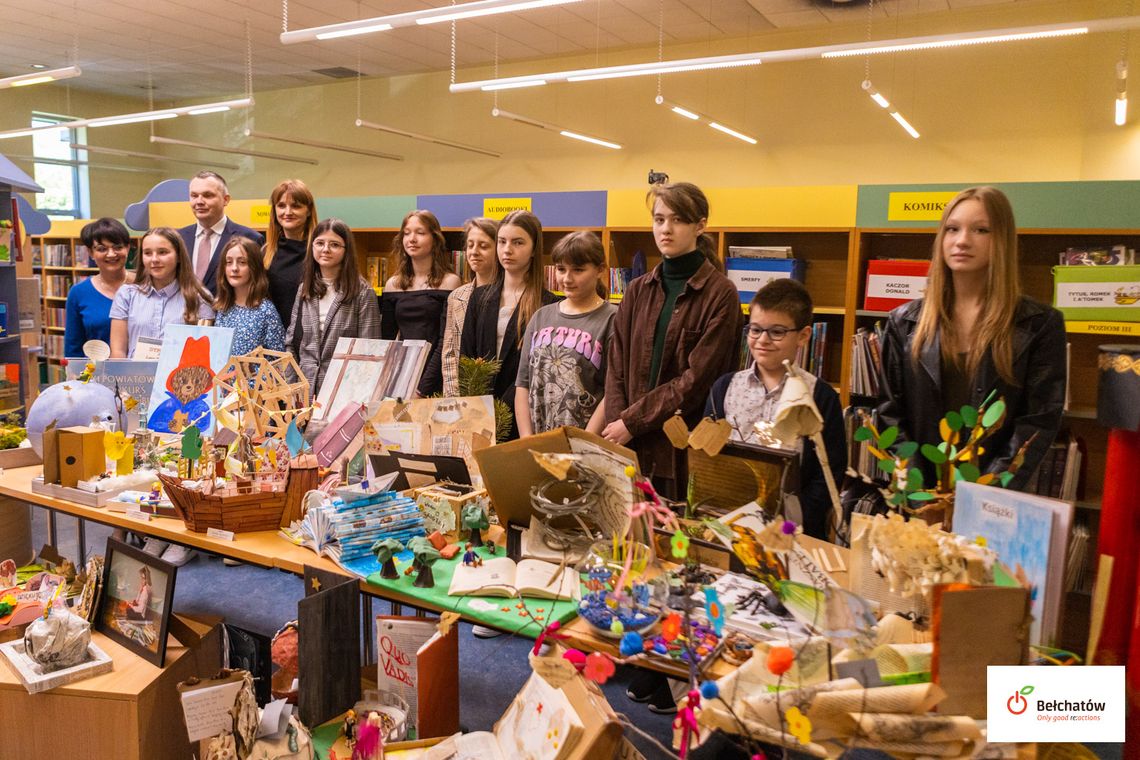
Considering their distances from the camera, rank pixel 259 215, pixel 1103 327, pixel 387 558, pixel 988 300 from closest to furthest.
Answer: pixel 387 558 < pixel 988 300 < pixel 1103 327 < pixel 259 215

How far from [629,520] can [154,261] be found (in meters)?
2.65

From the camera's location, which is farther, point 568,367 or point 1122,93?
point 1122,93

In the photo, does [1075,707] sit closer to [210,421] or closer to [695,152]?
[210,421]

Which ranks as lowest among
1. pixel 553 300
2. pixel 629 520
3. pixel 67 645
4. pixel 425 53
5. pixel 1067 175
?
pixel 67 645

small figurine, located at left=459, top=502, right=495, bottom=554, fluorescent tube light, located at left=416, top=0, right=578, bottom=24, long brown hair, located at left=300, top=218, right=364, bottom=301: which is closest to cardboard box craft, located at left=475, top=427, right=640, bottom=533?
small figurine, located at left=459, top=502, right=495, bottom=554

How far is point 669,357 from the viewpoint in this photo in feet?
8.55

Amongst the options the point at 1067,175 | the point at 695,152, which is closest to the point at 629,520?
the point at 1067,175

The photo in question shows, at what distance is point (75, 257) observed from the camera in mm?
9039

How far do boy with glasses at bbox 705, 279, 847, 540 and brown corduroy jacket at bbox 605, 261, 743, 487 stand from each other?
0.23 metres

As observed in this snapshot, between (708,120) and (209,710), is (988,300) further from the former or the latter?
(708,120)

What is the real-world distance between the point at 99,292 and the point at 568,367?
2897mm

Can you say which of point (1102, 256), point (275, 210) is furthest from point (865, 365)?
point (275, 210)

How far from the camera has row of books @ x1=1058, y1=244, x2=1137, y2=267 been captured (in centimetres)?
368

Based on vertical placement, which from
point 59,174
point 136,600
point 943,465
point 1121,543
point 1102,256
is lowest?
point 136,600
